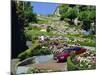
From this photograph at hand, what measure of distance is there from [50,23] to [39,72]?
49cm

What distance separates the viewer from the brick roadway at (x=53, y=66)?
1.95m

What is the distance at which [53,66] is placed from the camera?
1987mm

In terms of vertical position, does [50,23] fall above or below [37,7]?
below

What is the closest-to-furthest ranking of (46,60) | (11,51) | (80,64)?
1. (11,51)
2. (46,60)
3. (80,64)

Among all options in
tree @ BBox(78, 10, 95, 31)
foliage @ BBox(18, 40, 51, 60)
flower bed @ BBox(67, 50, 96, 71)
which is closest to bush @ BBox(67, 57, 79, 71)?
flower bed @ BBox(67, 50, 96, 71)

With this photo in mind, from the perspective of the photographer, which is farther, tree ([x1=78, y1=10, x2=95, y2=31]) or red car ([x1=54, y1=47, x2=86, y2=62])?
tree ([x1=78, y1=10, x2=95, y2=31])

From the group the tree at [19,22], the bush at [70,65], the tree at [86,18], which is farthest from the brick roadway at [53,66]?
the tree at [86,18]

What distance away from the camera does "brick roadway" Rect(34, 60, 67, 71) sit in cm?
195

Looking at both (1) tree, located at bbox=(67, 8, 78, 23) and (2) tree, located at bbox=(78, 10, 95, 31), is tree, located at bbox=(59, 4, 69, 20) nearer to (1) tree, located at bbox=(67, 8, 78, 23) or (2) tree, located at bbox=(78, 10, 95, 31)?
(1) tree, located at bbox=(67, 8, 78, 23)

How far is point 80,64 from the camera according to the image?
2.10m

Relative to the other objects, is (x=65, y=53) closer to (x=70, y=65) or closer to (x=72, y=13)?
(x=70, y=65)

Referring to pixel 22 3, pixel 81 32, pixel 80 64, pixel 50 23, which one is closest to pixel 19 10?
pixel 22 3

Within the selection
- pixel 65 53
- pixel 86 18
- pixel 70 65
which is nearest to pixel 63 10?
pixel 86 18
